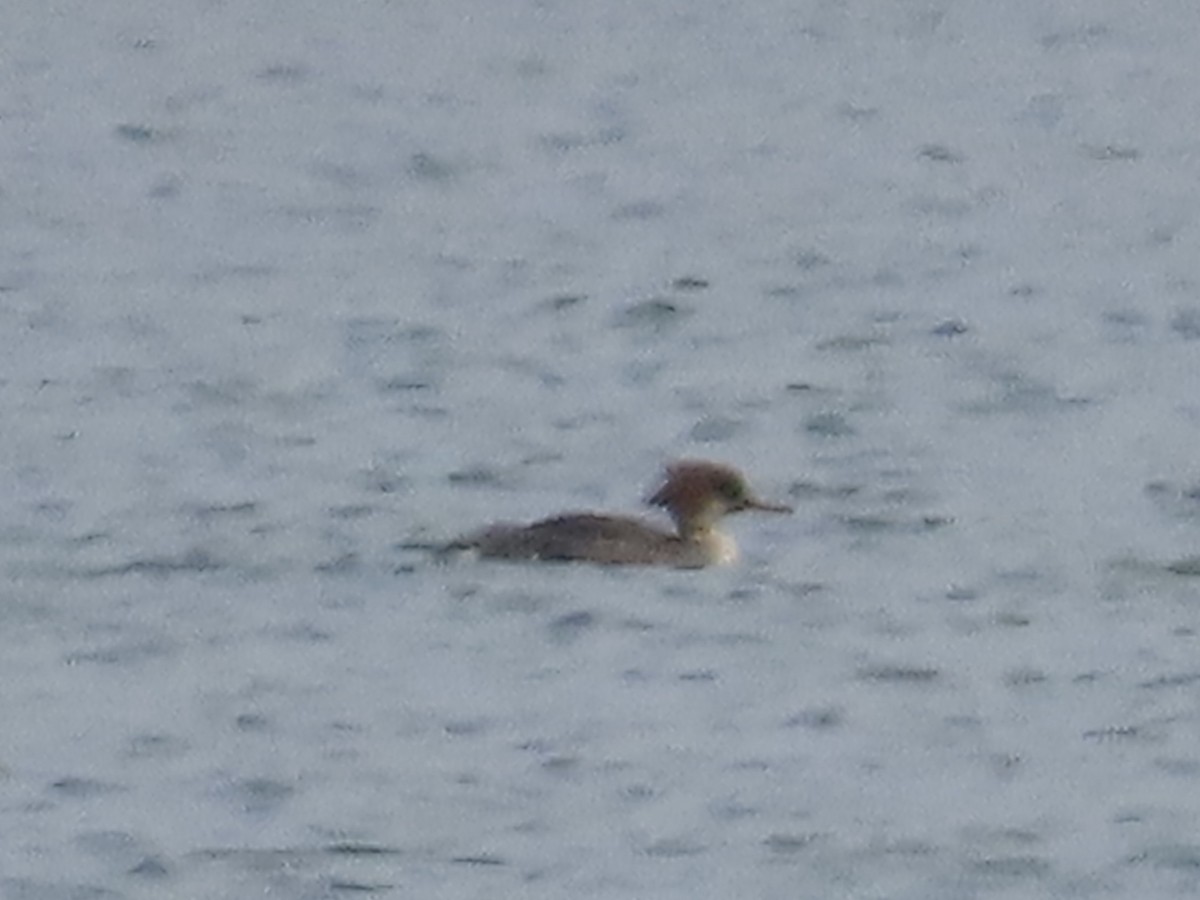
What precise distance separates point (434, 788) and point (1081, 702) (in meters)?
1.87

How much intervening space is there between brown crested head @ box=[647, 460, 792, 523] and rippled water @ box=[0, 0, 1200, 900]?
172 mm

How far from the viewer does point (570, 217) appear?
72.8ft

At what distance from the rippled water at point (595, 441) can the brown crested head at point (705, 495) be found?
17 centimetres

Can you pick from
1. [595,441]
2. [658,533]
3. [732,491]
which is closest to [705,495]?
[732,491]

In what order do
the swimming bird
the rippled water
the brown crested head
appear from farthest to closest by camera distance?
1. the brown crested head
2. the swimming bird
3. the rippled water

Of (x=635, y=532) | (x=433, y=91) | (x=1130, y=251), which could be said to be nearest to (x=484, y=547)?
(x=635, y=532)

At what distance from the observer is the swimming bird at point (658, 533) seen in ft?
52.0

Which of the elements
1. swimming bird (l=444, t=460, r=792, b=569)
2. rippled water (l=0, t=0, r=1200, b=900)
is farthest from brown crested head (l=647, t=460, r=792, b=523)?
rippled water (l=0, t=0, r=1200, b=900)

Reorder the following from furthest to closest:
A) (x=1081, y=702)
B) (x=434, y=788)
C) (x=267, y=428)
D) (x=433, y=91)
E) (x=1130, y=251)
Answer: (x=433, y=91) < (x=1130, y=251) < (x=267, y=428) < (x=1081, y=702) < (x=434, y=788)

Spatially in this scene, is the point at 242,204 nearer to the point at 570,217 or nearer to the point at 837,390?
the point at 570,217

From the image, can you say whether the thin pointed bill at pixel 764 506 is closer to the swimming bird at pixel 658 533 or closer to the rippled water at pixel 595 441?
the swimming bird at pixel 658 533

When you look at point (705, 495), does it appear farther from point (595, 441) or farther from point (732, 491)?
point (595, 441)

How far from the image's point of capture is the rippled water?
1349cm

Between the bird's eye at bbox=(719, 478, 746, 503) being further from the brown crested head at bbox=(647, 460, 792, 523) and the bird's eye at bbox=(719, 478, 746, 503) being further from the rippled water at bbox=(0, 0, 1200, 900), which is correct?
the rippled water at bbox=(0, 0, 1200, 900)
